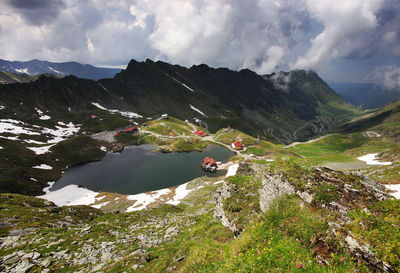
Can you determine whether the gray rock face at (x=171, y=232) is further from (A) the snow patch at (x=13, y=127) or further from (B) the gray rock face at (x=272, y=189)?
(A) the snow patch at (x=13, y=127)

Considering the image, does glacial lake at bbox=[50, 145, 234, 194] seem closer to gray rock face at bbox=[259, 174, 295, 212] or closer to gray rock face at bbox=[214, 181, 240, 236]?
gray rock face at bbox=[214, 181, 240, 236]

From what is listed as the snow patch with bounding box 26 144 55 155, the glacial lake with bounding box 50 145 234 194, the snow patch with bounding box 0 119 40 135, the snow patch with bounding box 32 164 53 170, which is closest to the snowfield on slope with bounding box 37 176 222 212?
the glacial lake with bounding box 50 145 234 194

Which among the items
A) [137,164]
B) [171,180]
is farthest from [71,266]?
[137,164]

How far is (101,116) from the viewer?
178 meters

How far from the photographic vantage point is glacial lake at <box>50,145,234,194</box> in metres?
73.7

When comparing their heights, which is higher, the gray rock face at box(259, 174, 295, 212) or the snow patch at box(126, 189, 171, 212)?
the gray rock face at box(259, 174, 295, 212)

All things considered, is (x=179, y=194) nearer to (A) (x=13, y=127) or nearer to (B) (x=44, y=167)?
(B) (x=44, y=167)

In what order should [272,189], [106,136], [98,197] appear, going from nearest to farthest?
[272,189] → [98,197] → [106,136]

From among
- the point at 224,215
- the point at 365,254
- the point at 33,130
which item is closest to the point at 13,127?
the point at 33,130

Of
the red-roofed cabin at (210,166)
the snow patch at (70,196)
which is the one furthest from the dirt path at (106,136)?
the red-roofed cabin at (210,166)

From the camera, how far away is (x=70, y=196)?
210ft

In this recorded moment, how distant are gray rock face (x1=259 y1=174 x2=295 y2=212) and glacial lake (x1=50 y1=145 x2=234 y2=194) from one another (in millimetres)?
61222

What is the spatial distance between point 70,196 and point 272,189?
77.7 metres

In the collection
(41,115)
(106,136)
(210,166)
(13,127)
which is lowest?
(210,166)
